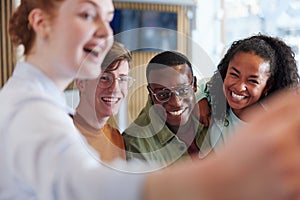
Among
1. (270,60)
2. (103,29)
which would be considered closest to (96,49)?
(103,29)

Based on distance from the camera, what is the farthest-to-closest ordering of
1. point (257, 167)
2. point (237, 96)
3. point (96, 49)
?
1. point (237, 96)
2. point (96, 49)
3. point (257, 167)

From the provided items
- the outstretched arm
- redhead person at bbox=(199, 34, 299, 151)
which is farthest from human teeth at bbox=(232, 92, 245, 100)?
the outstretched arm

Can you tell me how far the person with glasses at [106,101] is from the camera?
29 cm

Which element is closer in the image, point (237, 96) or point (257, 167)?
point (257, 167)

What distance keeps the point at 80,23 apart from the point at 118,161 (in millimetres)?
92

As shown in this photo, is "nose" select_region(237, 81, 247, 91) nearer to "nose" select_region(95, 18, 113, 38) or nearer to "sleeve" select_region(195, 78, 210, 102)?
"sleeve" select_region(195, 78, 210, 102)

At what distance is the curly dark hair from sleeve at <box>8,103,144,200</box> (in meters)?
0.17

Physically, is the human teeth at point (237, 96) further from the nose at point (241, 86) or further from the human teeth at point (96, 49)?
the human teeth at point (96, 49)

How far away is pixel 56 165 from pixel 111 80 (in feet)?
0.38

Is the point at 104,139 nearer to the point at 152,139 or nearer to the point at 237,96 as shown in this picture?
the point at 152,139

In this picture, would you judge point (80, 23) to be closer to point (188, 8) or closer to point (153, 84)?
point (153, 84)

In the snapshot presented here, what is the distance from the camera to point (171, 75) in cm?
34

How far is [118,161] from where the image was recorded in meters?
0.26

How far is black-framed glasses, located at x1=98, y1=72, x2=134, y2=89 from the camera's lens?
0.99ft
